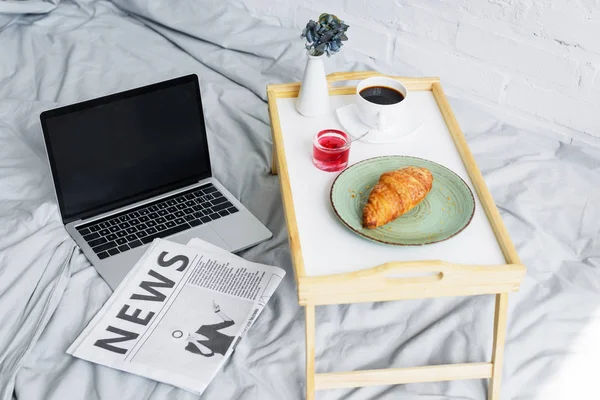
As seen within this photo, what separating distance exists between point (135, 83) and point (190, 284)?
684 mm

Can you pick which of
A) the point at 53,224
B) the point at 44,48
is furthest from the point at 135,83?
the point at 53,224

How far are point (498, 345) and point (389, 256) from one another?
234mm

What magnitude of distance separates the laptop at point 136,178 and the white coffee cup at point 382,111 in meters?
0.29

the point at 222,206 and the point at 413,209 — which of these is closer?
the point at 413,209

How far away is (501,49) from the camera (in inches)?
68.8

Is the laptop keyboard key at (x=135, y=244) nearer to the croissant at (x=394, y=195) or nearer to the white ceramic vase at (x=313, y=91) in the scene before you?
the white ceramic vase at (x=313, y=91)

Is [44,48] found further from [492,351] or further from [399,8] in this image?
[492,351]

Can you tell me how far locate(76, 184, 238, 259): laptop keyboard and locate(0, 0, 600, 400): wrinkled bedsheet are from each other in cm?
5

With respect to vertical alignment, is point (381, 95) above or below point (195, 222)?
above

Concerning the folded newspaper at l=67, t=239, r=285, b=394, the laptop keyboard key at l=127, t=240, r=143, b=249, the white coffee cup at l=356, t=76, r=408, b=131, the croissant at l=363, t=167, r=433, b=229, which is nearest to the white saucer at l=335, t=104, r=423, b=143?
the white coffee cup at l=356, t=76, r=408, b=131

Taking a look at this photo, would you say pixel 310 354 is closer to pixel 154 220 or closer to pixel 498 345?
pixel 498 345

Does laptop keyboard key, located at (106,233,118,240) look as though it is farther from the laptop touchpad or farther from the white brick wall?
the white brick wall

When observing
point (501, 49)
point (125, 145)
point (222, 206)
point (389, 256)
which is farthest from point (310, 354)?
point (501, 49)

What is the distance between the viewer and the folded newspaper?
118 cm
